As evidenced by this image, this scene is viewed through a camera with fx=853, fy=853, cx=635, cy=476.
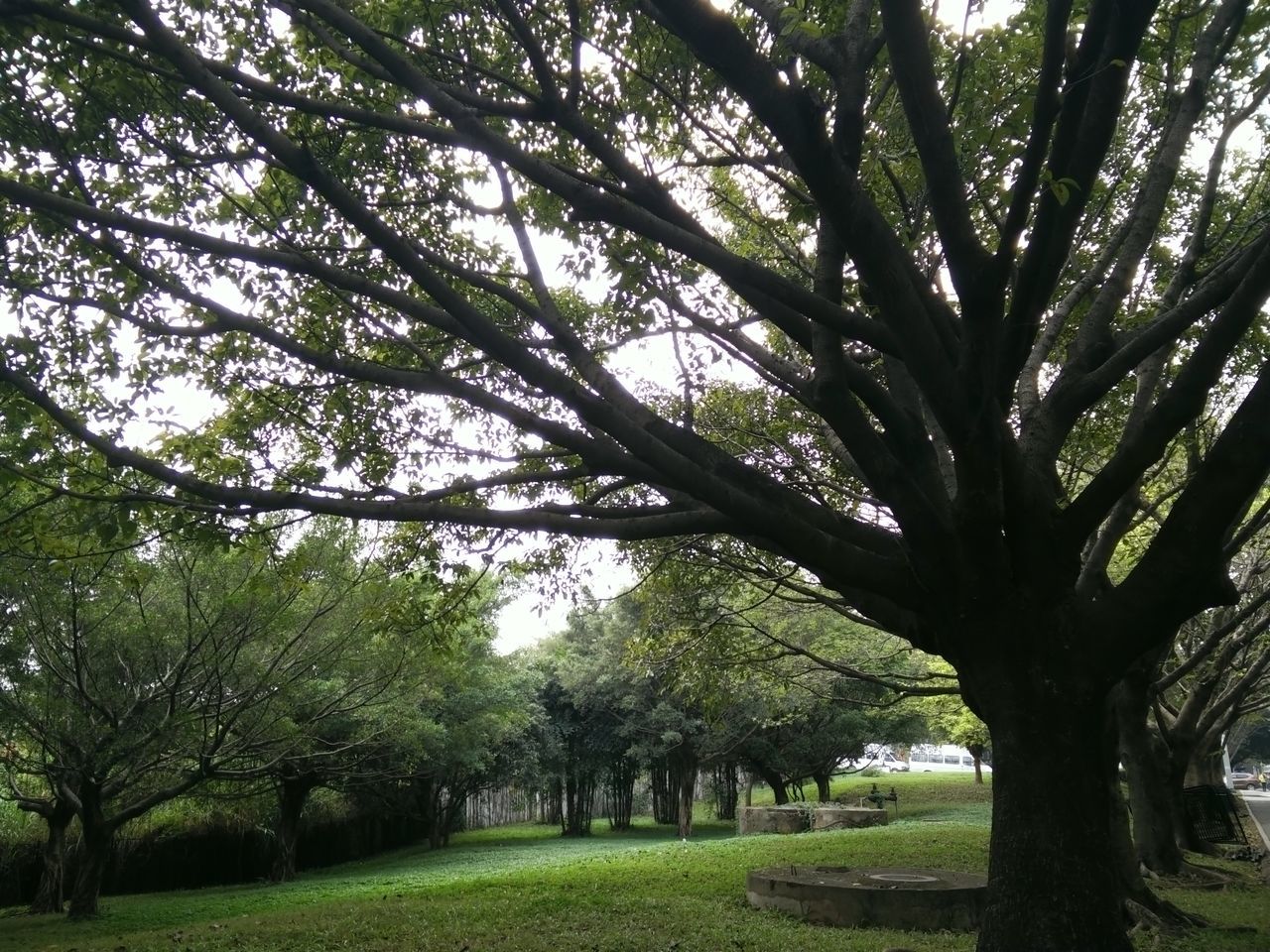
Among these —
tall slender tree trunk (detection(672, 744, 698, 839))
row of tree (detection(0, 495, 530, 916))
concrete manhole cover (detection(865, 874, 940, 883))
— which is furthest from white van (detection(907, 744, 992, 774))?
concrete manhole cover (detection(865, 874, 940, 883))

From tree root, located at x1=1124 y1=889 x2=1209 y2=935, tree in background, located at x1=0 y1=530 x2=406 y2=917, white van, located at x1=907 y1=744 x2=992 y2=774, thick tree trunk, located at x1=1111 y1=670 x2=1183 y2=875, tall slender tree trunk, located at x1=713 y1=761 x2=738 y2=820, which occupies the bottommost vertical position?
white van, located at x1=907 y1=744 x2=992 y2=774

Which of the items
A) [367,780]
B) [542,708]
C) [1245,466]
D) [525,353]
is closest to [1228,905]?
[1245,466]

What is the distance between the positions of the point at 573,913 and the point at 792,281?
7.08 meters

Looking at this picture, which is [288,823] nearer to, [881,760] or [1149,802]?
[1149,802]

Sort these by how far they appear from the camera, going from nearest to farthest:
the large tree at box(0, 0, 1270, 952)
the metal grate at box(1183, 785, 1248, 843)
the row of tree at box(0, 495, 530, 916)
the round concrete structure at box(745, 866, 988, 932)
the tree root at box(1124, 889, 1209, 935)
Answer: the large tree at box(0, 0, 1270, 952)
the tree root at box(1124, 889, 1209, 935)
the round concrete structure at box(745, 866, 988, 932)
the row of tree at box(0, 495, 530, 916)
the metal grate at box(1183, 785, 1248, 843)

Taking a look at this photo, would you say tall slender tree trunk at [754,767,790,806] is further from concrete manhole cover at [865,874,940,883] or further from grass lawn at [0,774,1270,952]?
concrete manhole cover at [865,874,940,883]

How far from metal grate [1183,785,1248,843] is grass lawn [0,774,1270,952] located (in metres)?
3.20

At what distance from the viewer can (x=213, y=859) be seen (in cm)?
1953

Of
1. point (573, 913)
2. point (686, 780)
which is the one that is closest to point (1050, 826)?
point (573, 913)

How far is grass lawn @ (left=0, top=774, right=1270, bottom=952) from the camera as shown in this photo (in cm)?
749

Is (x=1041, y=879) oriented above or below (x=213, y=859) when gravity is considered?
above

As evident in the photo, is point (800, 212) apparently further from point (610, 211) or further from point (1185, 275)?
point (1185, 275)

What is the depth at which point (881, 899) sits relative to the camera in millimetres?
8391

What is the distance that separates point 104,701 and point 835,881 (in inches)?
443
